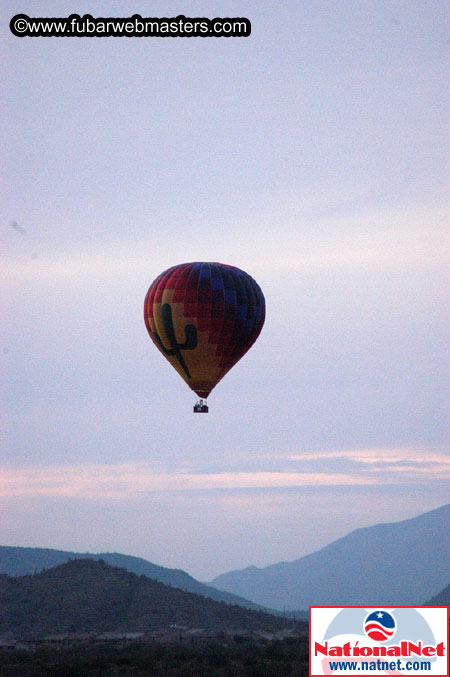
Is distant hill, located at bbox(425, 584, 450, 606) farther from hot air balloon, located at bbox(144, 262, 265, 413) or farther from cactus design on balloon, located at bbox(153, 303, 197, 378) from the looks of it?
cactus design on balloon, located at bbox(153, 303, 197, 378)

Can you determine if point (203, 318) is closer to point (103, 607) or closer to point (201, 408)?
point (201, 408)

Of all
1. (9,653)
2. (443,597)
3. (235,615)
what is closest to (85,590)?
(235,615)

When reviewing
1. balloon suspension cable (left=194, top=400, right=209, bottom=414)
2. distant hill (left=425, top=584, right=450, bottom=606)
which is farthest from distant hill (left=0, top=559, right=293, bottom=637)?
distant hill (left=425, top=584, right=450, bottom=606)

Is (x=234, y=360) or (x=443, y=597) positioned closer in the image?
(x=234, y=360)

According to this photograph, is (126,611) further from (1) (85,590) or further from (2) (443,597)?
(2) (443,597)

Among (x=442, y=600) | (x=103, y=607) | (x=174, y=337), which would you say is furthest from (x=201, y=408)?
(x=442, y=600)

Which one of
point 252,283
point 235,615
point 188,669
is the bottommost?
point 188,669
